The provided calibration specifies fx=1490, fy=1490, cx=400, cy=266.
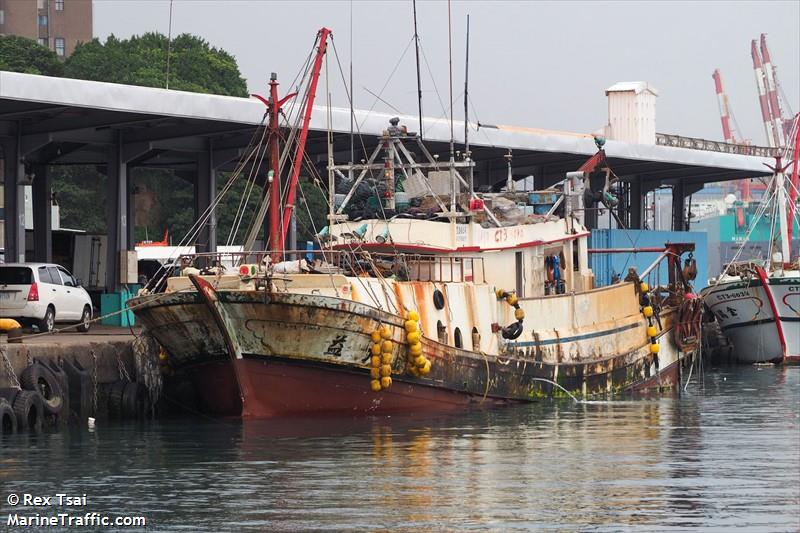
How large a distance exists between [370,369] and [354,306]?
1244 millimetres

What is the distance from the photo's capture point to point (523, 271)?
99.6ft

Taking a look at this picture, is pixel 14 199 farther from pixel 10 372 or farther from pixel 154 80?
pixel 154 80

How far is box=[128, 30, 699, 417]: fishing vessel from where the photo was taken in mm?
24844

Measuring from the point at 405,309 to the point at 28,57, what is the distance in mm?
71814

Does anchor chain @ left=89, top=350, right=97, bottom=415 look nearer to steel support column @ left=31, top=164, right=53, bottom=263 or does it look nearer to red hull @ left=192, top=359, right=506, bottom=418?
red hull @ left=192, top=359, right=506, bottom=418

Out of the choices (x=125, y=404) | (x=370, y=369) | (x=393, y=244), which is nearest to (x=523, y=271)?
(x=393, y=244)

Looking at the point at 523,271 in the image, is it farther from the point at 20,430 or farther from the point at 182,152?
the point at 182,152

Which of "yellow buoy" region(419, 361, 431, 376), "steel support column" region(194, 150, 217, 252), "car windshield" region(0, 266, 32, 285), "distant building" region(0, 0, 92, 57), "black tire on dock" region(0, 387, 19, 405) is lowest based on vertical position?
"black tire on dock" region(0, 387, 19, 405)

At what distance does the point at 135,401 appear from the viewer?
2633cm

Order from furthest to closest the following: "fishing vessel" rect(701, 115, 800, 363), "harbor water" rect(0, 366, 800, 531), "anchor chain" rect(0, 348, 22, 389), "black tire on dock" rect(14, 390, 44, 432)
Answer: "fishing vessel" rect(701, 115, 800, 363)
"anchor chain" rect(0, 348, 22, 389)
"black tire on dock" rect(14, 390, 44, 432)
"harbor water" rect(0, 366, 800, 531)

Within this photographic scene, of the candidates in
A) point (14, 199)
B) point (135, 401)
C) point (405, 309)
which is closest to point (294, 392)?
point (405, 309)

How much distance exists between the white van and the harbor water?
6091 mm

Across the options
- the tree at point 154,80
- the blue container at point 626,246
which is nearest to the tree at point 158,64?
the tree at point 154,80

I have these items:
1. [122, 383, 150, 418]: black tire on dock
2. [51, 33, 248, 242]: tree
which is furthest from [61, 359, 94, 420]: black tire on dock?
[51, 33, 248, 242]: tree
